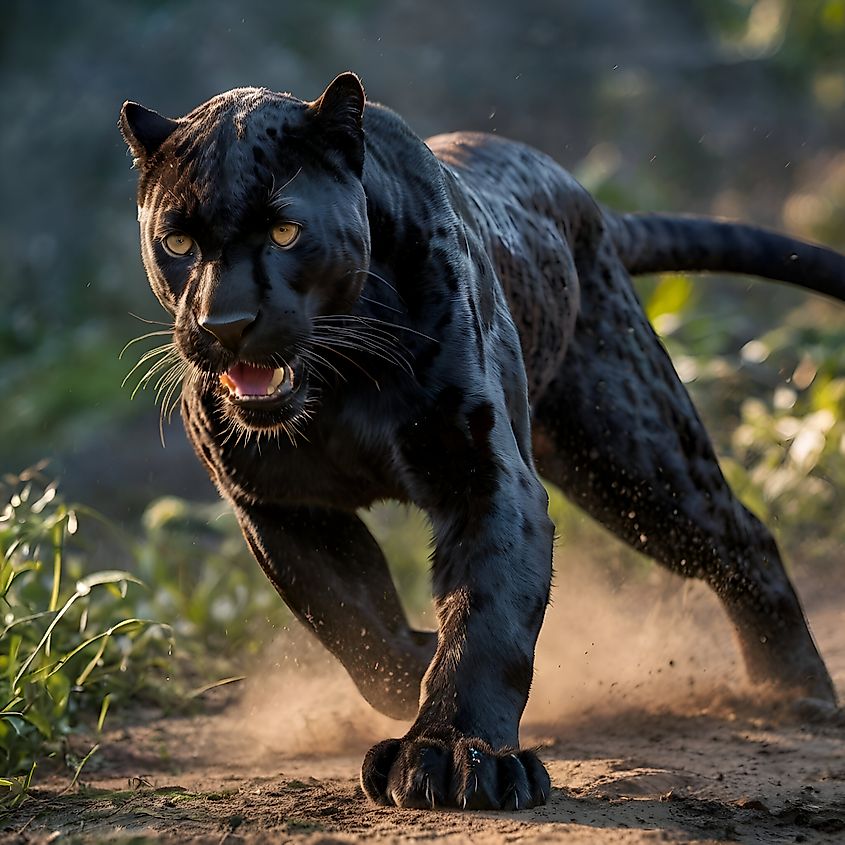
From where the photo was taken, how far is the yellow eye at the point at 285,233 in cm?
297

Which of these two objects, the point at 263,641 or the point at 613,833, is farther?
the point at 263,641

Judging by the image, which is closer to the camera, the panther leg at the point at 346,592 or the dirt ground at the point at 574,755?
the dirt ground at the point at 574,755

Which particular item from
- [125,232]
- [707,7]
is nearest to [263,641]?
[125,232]

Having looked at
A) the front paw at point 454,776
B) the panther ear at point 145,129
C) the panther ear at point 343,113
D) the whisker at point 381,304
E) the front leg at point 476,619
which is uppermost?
the panther ear at point 145,129

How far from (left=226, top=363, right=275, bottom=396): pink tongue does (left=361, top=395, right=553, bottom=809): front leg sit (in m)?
0.37

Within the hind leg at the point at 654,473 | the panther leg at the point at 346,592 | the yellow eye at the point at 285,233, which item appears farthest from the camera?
the hind leg at the point at 654,473

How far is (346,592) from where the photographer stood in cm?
367

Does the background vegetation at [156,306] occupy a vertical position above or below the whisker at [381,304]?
above

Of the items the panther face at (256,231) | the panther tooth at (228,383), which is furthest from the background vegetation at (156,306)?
the panther face at (256,231)

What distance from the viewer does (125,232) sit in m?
12.4

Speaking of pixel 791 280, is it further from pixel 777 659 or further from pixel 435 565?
pixel 435 565

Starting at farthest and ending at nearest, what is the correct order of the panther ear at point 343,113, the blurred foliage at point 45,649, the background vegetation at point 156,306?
the background vegetation at point 156,306
the blurred foliage at point 45,649
the panther ear at point 343,113

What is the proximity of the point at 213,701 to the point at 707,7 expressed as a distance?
15750mm

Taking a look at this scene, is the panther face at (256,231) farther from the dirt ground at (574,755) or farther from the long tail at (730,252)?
the long tail at (730,252)
